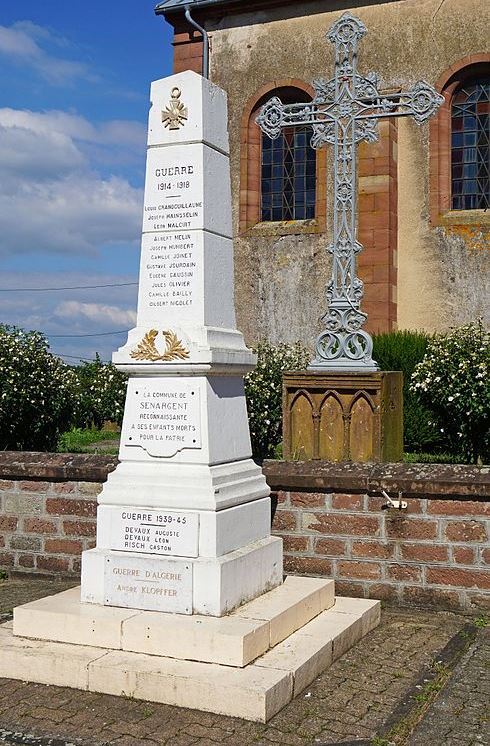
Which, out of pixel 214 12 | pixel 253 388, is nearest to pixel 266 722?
pixel 253 388

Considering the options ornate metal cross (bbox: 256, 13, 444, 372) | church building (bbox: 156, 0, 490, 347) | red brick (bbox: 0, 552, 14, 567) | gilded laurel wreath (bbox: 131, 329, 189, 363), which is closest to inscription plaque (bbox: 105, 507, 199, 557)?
gilded laurel wreath (bbox: 131, 329, 189, 363)

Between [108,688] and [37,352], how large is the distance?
871 centimetres

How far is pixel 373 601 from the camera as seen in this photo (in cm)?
637

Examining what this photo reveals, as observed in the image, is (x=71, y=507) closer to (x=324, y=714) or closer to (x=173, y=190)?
(x=173, y=190)

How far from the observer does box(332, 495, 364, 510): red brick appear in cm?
682

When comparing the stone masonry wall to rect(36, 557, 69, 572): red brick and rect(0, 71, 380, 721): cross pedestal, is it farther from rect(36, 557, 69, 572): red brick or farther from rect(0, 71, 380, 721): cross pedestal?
rect(0, 71, 380, 721): cross pedestal

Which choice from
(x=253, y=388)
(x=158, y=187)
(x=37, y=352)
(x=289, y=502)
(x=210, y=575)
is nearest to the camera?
(x=210, y=575)

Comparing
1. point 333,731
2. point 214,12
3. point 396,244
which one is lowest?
point 333,731

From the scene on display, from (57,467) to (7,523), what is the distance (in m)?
0.75

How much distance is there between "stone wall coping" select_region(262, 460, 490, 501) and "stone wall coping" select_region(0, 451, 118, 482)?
138 centimetres

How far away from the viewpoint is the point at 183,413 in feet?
18.6

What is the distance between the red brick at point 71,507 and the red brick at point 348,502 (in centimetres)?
200

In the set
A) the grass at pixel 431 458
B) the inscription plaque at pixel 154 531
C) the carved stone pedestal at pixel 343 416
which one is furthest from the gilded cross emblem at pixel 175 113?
the grass at pixel 431 458

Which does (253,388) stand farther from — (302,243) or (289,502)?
(302,243)
